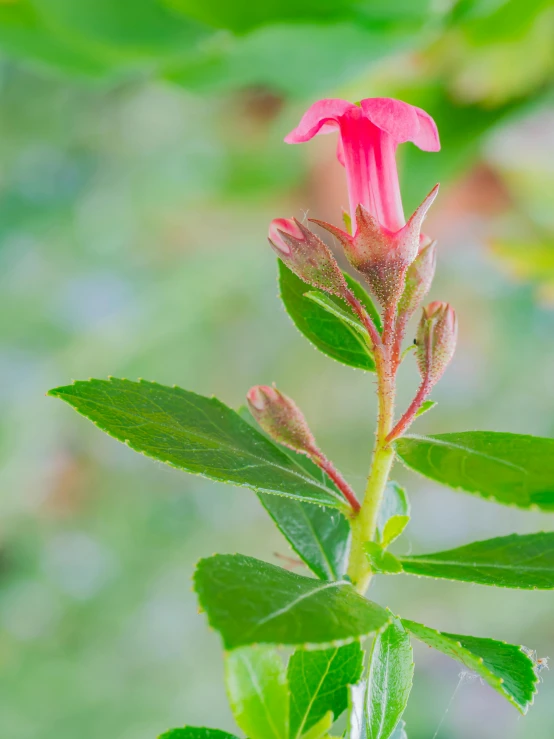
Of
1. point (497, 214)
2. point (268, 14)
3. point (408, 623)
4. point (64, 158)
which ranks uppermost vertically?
point (64, 158)

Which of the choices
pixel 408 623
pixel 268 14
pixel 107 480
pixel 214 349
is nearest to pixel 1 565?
pixel 107 480

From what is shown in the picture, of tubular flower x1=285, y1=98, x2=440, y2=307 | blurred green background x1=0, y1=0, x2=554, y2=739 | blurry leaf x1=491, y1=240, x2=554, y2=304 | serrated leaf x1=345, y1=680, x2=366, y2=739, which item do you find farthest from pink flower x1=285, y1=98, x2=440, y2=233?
blurred green background x1=0, y1=0, x2=554, y2=739

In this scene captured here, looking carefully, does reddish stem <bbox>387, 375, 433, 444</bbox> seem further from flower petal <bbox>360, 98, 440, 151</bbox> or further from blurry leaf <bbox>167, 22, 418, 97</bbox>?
blurry leaf <bbox>167, 22, 418, 97</bbox>

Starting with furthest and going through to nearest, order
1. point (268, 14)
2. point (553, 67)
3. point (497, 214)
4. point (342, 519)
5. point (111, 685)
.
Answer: point (497, 214)
point (111, 685)
point (553, 67)
point (268, 14)
point (342, 519)

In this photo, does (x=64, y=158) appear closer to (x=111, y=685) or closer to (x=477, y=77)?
(x=477, y=77)

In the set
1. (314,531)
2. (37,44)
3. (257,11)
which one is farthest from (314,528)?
(37,44)

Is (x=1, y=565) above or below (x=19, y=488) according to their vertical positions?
below

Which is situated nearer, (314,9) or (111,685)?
(314,9)
